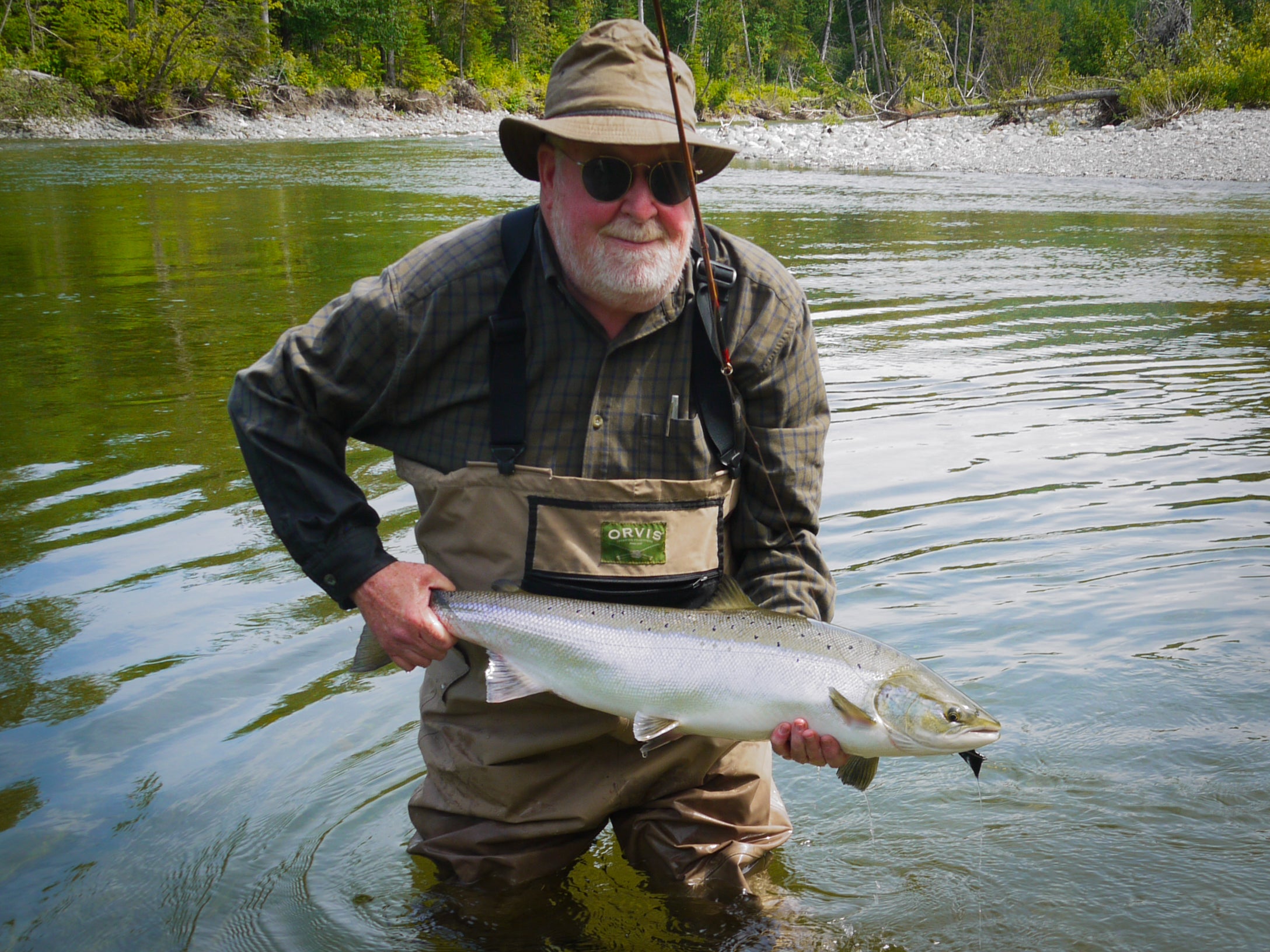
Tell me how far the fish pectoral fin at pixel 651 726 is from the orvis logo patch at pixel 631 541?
0.40 meters

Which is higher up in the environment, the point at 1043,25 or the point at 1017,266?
the point at 1043,25

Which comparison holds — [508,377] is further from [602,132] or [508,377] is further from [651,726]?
[651,726]

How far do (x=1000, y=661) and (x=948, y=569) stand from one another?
0.86 meters

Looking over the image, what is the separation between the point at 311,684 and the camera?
4.34 metres

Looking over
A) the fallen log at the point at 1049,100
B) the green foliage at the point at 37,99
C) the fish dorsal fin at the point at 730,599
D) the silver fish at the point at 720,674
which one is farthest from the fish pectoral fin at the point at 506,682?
the green foliage at the point at 37,99

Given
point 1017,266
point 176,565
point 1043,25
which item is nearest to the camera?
point 176,565

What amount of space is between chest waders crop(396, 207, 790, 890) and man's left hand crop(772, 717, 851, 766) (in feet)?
1.35

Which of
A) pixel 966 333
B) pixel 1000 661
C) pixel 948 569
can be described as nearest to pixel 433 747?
pixel 1000 661

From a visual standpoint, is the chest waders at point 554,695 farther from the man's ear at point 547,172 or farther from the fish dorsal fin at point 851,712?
the fish dorsal fin at point 851,712

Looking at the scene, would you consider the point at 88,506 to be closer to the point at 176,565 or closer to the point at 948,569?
the point at 176,565

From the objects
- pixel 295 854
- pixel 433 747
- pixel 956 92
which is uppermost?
pixel 956 92

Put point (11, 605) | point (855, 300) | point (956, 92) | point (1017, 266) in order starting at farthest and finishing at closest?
point (956, 92) < point (1017, 266) < point (855, 300) < point (11, 605)

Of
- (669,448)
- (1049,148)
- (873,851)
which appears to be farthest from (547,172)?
(1049,148)

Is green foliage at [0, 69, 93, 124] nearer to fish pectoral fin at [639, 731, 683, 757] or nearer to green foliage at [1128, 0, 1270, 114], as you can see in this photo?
green foliage at [1128, 0, 1270, 114]
